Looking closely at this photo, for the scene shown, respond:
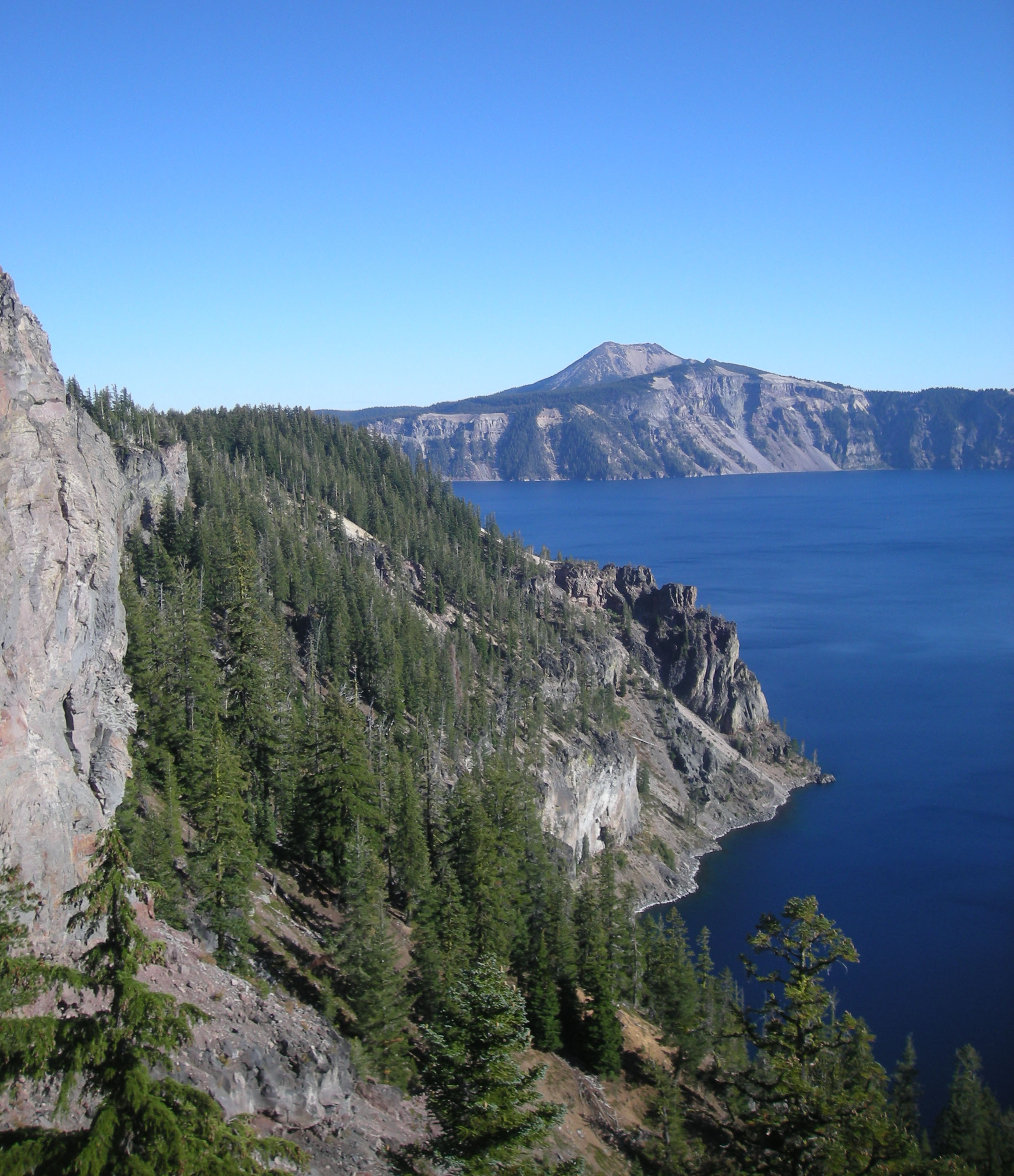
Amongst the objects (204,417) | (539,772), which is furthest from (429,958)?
(204,417)

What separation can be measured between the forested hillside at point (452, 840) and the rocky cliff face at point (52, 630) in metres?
3.98

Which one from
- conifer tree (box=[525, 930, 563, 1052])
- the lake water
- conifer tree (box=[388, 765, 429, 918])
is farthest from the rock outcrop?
conifer tree (box=[525, 930, 563, 1052])

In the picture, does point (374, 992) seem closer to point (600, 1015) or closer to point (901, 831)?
point (600, 1015)

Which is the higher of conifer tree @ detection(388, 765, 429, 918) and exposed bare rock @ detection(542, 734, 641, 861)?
conifer tree @ detection(388, 765, 429, 918)

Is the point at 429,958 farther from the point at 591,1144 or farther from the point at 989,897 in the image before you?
the point at 989,897

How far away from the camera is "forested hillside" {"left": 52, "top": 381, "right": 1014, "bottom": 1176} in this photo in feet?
67.2

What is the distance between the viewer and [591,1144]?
33375mm

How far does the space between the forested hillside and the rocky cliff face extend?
13.1 feet

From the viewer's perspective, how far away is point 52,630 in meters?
27.0

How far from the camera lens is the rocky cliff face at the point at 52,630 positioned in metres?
23.6

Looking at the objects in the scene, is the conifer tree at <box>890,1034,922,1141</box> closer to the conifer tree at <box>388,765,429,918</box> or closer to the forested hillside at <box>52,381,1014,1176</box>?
the forested hillside at <box>52,381,1014,1176</box>

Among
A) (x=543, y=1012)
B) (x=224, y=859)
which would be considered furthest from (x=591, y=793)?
(x=224, y=859)

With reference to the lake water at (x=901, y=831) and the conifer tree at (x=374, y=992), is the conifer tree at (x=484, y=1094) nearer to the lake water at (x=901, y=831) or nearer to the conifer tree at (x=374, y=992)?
the conifer tree at (x=374, y=992)

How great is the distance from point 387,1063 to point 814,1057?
15254 millimetres
